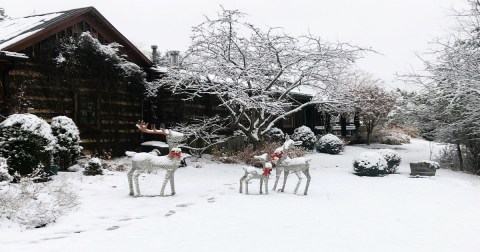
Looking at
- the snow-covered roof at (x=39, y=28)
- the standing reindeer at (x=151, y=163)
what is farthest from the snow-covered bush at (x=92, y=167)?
the snow-covered roof at (x=39, y=28)

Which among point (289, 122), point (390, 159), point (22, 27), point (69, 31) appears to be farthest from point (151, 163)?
point (289, 122)

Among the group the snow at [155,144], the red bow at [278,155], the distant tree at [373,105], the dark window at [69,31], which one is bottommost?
the red bow at [278,155]

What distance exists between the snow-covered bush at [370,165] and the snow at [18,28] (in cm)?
1104

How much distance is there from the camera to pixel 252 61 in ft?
46.4

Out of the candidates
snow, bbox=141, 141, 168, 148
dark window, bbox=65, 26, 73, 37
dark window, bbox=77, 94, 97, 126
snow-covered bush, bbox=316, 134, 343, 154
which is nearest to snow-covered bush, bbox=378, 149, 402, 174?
snow-covered bush, bbox=316, 134, 343, 154

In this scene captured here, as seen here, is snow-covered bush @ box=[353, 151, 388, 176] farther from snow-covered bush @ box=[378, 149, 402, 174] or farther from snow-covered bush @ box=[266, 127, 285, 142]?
snow-covered bush @ box=[266, 127, 285, 142]

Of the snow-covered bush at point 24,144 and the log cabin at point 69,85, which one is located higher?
the log cabin at point 69,85

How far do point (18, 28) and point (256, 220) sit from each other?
11.3 m

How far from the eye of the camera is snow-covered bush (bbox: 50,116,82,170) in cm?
1084

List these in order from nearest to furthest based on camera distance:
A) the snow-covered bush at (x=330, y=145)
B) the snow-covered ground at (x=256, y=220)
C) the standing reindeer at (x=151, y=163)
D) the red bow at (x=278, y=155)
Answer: the snow-covered ground at (x=256, y=220)
the standing reindeer at (x=151, y=163)
the red bow at (x=278, y=155)
the snow-covered bush at (x=330, y=145)

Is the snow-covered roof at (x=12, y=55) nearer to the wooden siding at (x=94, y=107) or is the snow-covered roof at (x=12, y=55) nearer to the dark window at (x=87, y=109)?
the wooden siding at (x=94, y=107)

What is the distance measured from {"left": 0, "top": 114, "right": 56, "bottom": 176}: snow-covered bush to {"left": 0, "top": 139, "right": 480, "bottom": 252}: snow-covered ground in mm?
1133

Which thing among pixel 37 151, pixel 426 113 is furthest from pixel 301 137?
pixel 37 151

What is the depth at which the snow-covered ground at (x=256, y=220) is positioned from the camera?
16.5 ft
